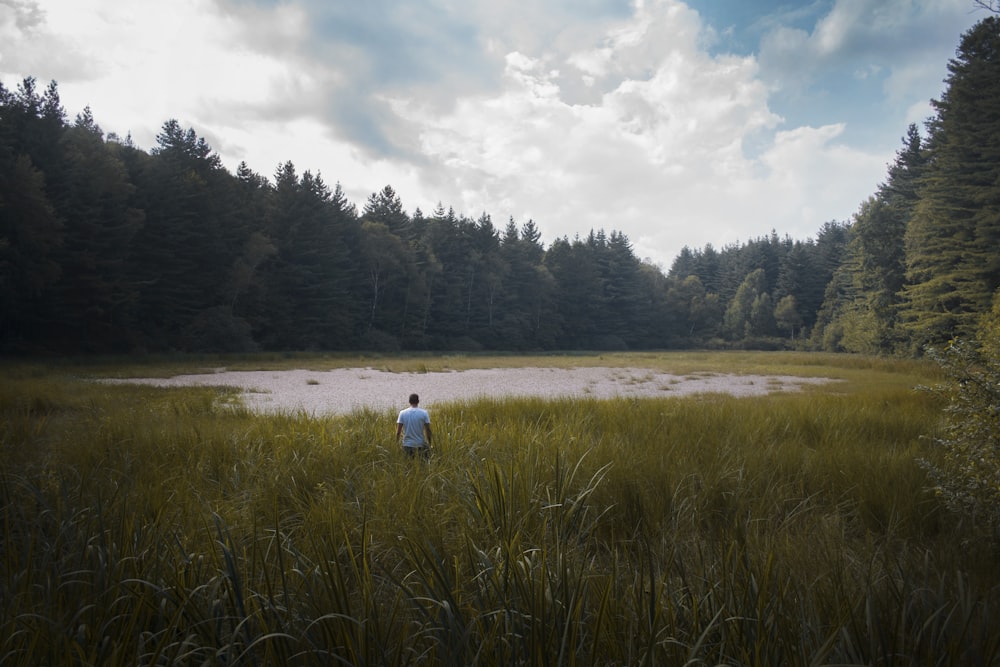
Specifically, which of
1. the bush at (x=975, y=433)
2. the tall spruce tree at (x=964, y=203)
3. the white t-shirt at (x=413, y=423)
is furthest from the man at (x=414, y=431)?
the tall spruce tree at (x=964, y=203)

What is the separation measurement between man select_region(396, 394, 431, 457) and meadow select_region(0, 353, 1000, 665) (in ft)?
0.51

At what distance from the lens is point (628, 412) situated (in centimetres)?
611

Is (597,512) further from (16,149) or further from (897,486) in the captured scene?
(16,149)

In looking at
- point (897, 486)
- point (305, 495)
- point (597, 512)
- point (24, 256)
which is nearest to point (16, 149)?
point (24, 256)

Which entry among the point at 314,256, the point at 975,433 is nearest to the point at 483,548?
the point at 975,433

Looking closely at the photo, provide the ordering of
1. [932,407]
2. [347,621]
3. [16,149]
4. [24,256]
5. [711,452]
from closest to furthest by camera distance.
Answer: [347,621]
[711,452]
[932,407]
[24,256]
[16,149]

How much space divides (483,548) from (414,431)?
215cm

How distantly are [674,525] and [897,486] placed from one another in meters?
2.12

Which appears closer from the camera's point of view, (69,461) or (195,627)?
(195,627)

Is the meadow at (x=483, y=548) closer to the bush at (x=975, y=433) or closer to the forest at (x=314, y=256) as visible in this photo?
the bush at (x=975, y=433)

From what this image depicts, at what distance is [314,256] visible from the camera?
126 feet

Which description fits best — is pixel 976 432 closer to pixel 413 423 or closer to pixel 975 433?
pixel 975 433

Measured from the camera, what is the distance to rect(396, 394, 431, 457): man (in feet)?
13.3

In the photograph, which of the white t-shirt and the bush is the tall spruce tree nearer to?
the bush
